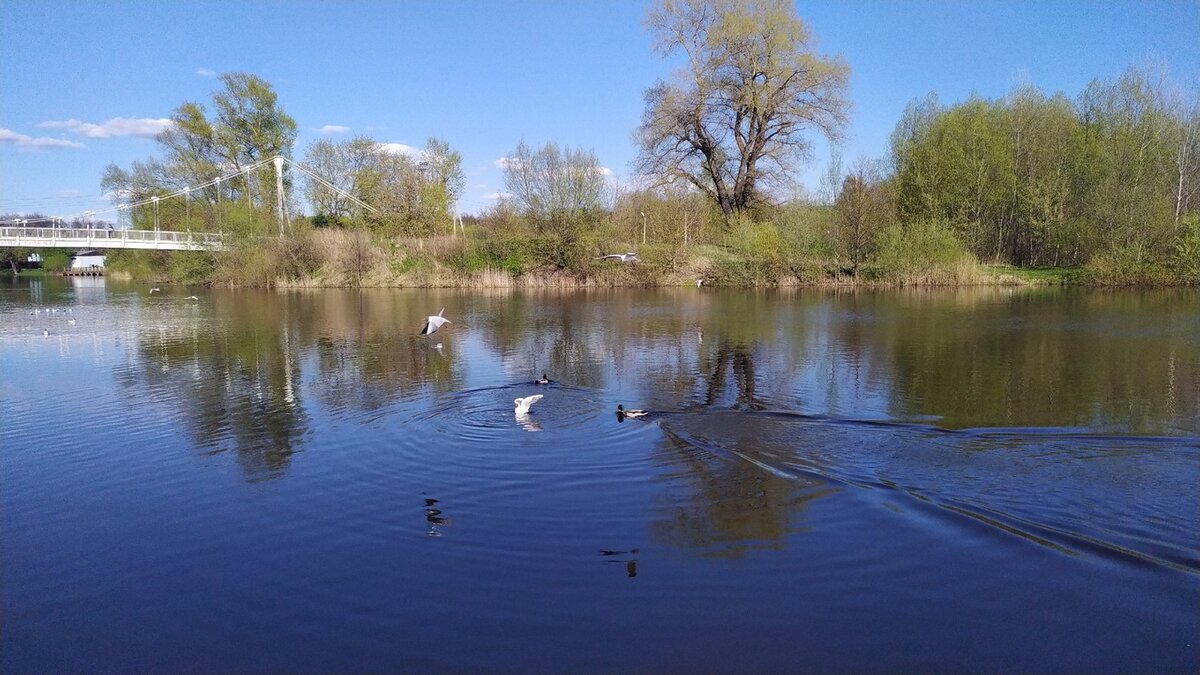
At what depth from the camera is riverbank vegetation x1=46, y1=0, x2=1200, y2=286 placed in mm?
34469

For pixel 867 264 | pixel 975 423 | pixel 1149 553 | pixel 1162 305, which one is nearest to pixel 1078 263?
pixel 867 264

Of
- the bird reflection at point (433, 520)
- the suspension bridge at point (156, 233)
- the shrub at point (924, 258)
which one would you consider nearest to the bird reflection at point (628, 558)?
the bird reflection at point (433, 520)

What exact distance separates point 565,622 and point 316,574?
2039 mm

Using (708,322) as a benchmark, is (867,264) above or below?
above

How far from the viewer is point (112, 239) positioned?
49719mm

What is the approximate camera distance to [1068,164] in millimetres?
37469

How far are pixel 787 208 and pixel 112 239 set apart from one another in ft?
154

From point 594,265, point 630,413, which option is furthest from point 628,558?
point 594,265

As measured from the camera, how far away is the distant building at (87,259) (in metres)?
77.2

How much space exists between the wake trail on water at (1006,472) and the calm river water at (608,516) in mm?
40

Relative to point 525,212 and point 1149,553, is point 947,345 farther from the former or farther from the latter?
point 525,212

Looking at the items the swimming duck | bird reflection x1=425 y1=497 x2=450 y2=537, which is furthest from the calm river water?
the swimming duck

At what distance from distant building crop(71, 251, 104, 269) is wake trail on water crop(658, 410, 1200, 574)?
89.3 m

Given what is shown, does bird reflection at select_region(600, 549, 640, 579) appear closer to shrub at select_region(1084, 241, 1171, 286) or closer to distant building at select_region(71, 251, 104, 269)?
shrub at select_region(1084, 241, 1171, 286)
